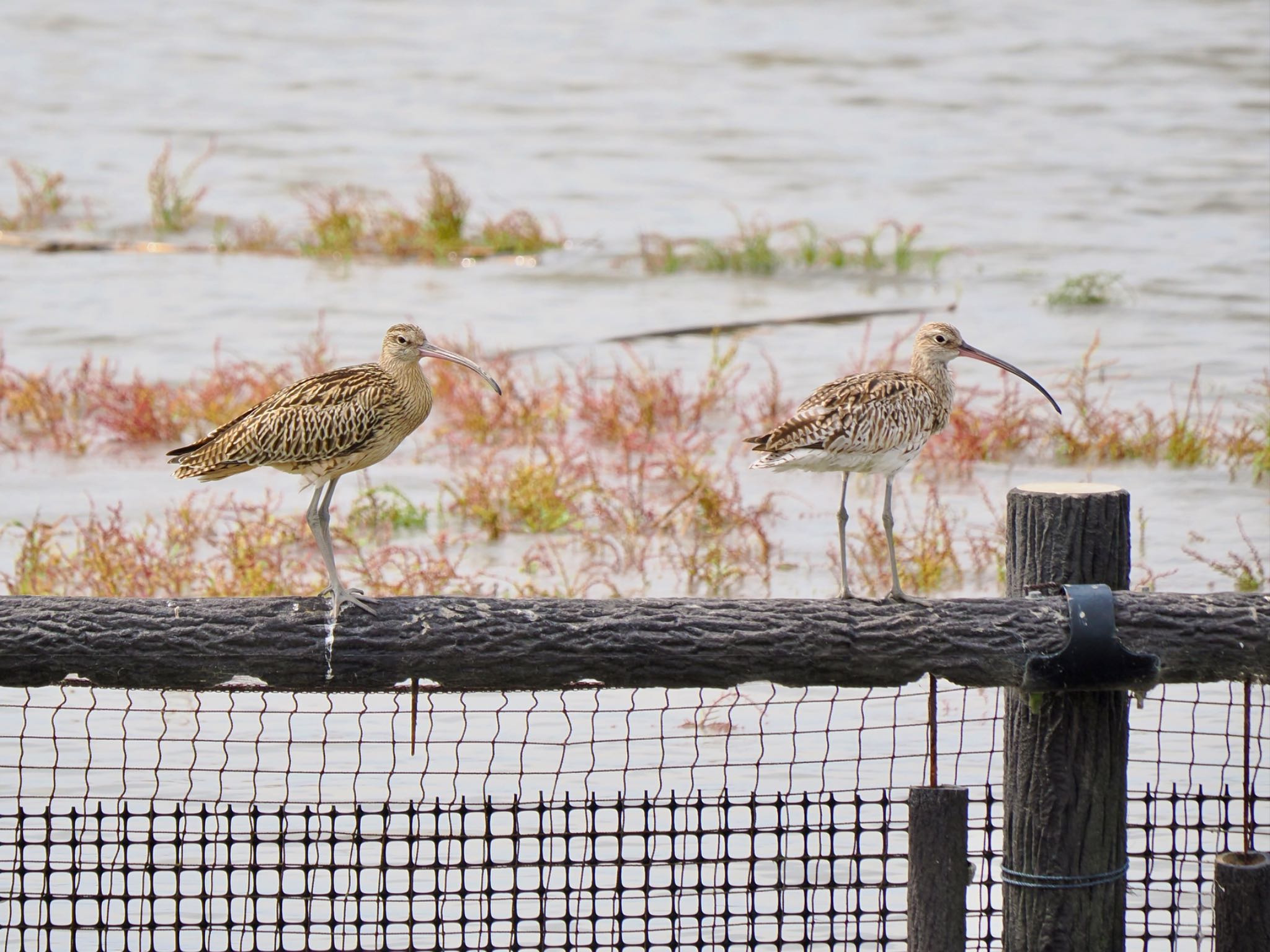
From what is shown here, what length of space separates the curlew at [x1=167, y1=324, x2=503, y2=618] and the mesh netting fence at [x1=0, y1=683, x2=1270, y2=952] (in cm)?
65

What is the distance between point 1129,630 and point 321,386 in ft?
7.80

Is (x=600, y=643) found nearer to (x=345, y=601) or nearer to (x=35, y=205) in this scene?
(x=345, y=601)

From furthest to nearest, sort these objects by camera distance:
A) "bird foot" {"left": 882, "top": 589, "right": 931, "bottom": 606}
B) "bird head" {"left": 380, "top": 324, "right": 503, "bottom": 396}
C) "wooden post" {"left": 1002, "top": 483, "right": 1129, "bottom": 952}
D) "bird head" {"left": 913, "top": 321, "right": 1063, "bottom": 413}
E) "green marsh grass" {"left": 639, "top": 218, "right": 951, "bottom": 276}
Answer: "green marsh grass" {"left": 639, "top": 218, "right": 951, "bottom": 276}
"bird head" {"left": 913, "top": 321, "right": 1063, "bottom": 413}
"bird head" {"left": 380, "top": 324, "right": 503, "bottom": 396}
"bird foot" {"left": 882, "top": 589, "right": 931, "bottom": 606}
"wooden post" {"left": 1002, "top": 483, "right": 1129, "bottom": 952}

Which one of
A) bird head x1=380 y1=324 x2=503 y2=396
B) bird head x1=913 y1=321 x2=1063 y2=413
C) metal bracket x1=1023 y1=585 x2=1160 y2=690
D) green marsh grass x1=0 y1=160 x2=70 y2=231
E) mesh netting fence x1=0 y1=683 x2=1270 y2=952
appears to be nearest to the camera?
metal bracket x1=1023 y1=585 x2=1160 y2=690

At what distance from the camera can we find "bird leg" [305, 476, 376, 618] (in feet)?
14.9

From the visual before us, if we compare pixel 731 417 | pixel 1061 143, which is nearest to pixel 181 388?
pixel 731 417

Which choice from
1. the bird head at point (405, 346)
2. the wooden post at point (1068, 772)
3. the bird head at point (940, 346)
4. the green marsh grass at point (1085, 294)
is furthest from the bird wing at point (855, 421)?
the green marsh grass at point (1085, 294)

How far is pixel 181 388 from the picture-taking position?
38.9 feet

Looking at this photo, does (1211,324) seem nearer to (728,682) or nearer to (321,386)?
(321,386)

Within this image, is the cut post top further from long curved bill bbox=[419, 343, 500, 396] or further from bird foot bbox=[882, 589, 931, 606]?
long curved bill bbox=[419, 343, 500, 396]

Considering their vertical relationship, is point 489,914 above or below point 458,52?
below

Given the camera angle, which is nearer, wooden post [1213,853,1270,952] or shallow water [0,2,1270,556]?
wooden post [1213,853,1270,952]

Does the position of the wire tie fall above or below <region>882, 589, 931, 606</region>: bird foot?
below

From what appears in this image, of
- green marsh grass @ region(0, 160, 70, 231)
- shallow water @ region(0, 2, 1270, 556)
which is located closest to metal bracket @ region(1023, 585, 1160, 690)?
shallow water @ region(0, 2, 1270, 556)
